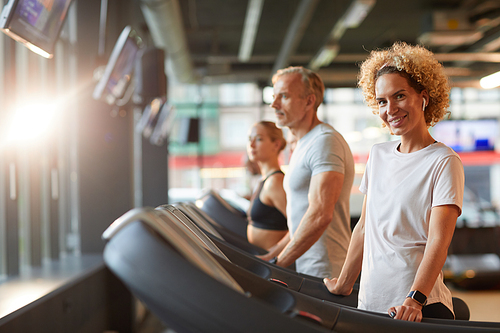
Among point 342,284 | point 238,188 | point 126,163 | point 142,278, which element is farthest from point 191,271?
point 238,188

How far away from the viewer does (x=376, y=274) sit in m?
1.39

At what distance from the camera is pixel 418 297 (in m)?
1.20

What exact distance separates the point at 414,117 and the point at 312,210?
657 mm

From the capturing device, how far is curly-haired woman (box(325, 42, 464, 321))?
1.24 m

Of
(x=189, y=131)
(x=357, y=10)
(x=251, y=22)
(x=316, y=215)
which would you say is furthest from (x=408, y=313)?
(x=189, y=131)

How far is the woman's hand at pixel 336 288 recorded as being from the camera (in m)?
1.56

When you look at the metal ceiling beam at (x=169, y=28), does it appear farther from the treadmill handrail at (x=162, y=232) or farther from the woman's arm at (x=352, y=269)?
the treadmill handrail at (x=162, y=232)

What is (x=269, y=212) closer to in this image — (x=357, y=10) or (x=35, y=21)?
(x=35, y=21)

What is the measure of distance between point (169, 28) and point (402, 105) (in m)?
5.14

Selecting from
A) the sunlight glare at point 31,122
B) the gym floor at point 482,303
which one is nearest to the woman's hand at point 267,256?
the sunlight glare at point 31,122

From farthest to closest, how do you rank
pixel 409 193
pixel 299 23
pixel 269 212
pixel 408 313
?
pixel 299 23
pixel 269 212
pixel 409 193
pixel 408 313

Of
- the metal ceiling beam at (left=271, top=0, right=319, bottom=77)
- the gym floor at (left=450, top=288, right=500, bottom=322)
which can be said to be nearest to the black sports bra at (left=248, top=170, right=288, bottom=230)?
the gym floor at (left=450, top=288, right=500, bottom=322)

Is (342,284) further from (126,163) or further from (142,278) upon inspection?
(126,163)

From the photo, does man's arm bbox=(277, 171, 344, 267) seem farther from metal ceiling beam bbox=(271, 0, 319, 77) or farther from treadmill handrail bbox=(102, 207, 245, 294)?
metal ceiling beam bbox=(271, 0, 319, 77)
